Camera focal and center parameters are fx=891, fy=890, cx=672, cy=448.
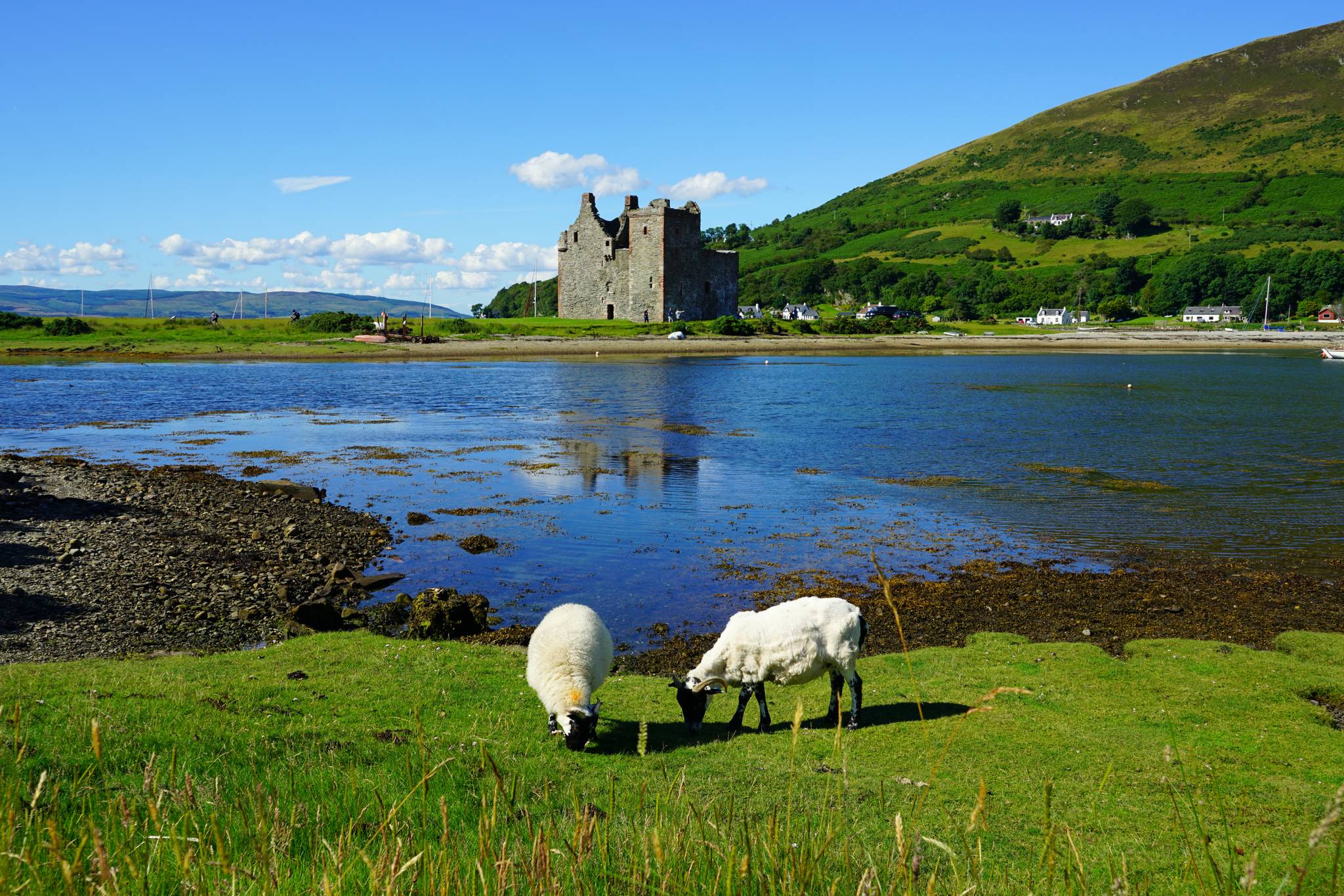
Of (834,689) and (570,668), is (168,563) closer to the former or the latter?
(570,668)

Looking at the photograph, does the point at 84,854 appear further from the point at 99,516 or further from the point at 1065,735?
the point at 99,516

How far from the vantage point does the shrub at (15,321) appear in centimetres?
8800

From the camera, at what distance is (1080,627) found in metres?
13.4

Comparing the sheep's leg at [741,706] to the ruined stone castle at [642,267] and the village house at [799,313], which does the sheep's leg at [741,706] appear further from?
the village house at [799,313]

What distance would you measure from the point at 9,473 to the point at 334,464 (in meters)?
8.80

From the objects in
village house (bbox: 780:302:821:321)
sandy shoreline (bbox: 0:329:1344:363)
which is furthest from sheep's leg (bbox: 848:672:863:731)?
village house (bbox: 780:302:821:321)

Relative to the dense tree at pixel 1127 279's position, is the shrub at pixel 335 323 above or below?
below

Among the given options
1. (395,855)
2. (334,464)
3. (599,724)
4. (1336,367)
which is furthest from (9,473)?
(1336,367)

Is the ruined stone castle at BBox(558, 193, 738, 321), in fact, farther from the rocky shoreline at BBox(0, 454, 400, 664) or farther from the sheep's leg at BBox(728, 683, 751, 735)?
the sheep's leg at BBox(728, 683, 751, 735)

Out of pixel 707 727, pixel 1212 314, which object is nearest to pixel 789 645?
pixel 707 727

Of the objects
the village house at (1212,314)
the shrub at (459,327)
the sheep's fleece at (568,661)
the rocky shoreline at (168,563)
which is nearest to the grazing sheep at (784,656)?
the sheep's fleece at (568,661)

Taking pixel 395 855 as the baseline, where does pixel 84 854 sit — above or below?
below

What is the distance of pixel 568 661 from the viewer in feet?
29.8

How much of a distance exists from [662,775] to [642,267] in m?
99.7
